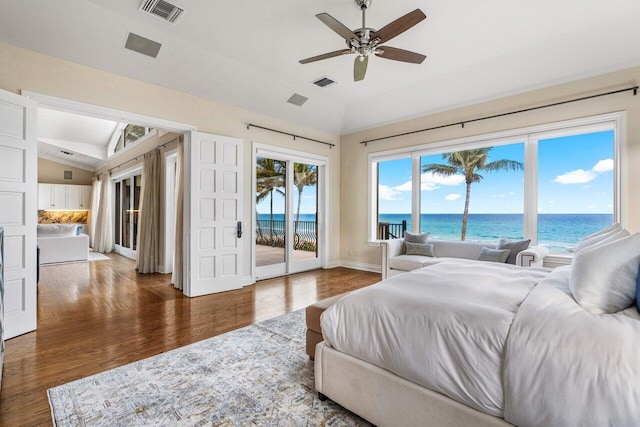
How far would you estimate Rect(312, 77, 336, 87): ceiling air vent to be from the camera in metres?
4.87

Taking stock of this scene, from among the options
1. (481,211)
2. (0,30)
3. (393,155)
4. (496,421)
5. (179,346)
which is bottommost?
(179,346)

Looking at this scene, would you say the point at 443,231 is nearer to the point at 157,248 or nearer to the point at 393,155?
the point at 393,155

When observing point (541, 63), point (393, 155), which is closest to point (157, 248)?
point (393, 155)

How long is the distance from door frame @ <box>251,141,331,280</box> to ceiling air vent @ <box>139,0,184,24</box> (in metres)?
2.23

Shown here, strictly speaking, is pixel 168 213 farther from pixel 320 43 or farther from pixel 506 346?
pixel 506 346

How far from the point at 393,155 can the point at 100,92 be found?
4775mm

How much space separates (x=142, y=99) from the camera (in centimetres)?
404

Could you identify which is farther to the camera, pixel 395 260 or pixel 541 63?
pixel 395 260

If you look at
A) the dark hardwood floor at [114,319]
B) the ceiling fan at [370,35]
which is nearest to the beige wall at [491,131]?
the dark hardwood floor at [114,319]

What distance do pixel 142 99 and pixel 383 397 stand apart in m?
4.40

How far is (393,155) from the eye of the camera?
607cm

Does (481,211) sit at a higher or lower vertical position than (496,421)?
higher

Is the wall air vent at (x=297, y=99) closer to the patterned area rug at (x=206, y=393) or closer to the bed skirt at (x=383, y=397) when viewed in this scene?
the patterned area rug at (x=206, y=393)

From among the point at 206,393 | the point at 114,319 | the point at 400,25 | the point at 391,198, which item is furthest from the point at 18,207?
the point at 391,198
